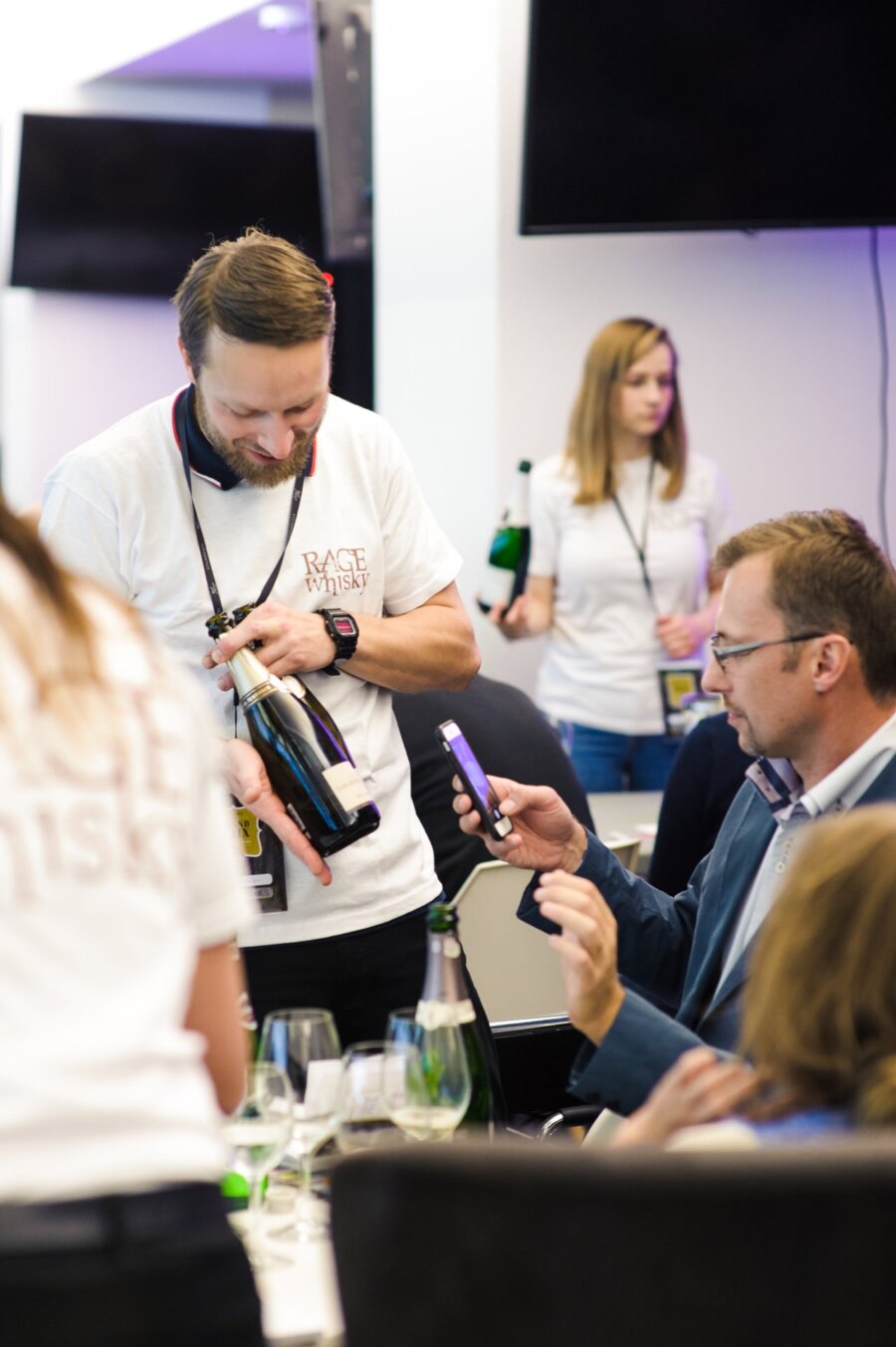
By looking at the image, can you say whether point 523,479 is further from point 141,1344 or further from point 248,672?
point 141,1344

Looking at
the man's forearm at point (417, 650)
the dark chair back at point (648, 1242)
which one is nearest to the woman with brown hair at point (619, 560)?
the man's forearm at point (417, 650)

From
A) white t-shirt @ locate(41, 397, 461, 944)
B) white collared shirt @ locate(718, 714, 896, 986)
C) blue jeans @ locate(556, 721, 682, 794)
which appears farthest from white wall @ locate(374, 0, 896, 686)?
white collared shirt @ locate(718, 714, 896, 986)

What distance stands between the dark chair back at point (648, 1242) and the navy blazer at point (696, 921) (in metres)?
0.86

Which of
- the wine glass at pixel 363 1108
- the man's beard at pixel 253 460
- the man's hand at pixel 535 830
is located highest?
the man's beard at pixel 253 460

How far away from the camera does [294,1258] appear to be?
1.46 meters

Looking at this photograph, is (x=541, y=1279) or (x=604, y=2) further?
(x=604, y=2)

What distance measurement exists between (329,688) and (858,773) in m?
0.72

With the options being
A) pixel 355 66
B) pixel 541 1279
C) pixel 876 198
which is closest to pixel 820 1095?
pixel 541 1279

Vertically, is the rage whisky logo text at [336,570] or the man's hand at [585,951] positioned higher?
the rage whisky logo text at [336,570]

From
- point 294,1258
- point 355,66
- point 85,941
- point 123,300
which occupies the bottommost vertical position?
point 294,1258

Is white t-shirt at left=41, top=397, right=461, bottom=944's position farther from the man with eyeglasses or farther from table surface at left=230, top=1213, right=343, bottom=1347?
table surface at left=230, top=1213, right=343, bottom=1347

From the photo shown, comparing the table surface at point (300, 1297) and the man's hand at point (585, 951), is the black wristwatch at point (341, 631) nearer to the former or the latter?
the man's hand at point (585, 951)

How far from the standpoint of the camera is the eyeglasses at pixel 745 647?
205cm

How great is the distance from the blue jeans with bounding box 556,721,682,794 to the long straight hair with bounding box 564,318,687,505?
2.27 feet
